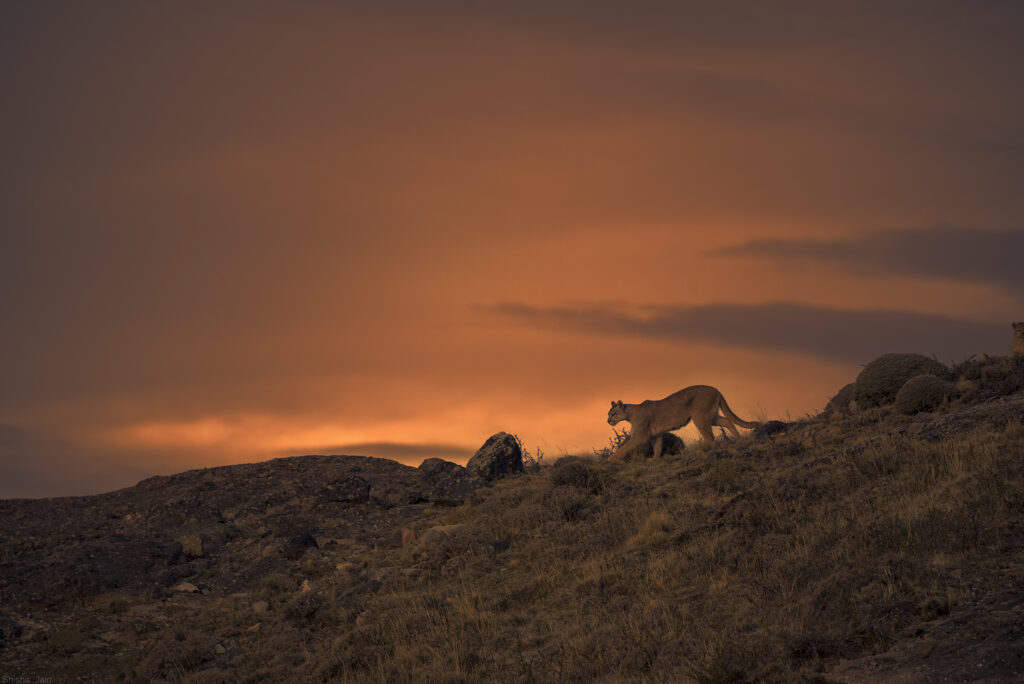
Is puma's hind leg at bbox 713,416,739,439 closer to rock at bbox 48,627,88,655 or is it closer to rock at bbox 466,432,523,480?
rock at bbox 466,432,523,480

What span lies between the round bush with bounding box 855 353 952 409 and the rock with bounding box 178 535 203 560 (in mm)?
19763

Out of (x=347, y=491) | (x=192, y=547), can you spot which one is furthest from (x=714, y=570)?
(x=347, y=491)

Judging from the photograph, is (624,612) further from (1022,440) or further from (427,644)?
(1022,440)

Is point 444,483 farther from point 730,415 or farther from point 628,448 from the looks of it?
point 730,415

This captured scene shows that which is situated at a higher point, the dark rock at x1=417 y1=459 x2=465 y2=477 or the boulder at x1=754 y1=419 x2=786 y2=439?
the dark rock at x1=417 y1=459 x2=465 y2=477

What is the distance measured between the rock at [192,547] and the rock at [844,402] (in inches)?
758

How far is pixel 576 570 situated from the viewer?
16.6 meters

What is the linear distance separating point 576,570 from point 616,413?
12546mm

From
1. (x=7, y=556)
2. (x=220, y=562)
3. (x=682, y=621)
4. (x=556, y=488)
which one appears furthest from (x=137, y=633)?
(x=682, y=621)

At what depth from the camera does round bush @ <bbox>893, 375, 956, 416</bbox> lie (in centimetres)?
2234

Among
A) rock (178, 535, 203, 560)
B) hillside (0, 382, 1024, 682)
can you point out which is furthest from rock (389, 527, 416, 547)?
rock (178, 535, 203, 560)

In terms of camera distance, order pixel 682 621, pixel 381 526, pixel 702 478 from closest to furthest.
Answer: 1. pixel 682 621
2. pixel 702 478
3. pixel 381 526

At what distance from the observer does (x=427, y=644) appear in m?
14.5

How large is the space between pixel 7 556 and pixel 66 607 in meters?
4.21
